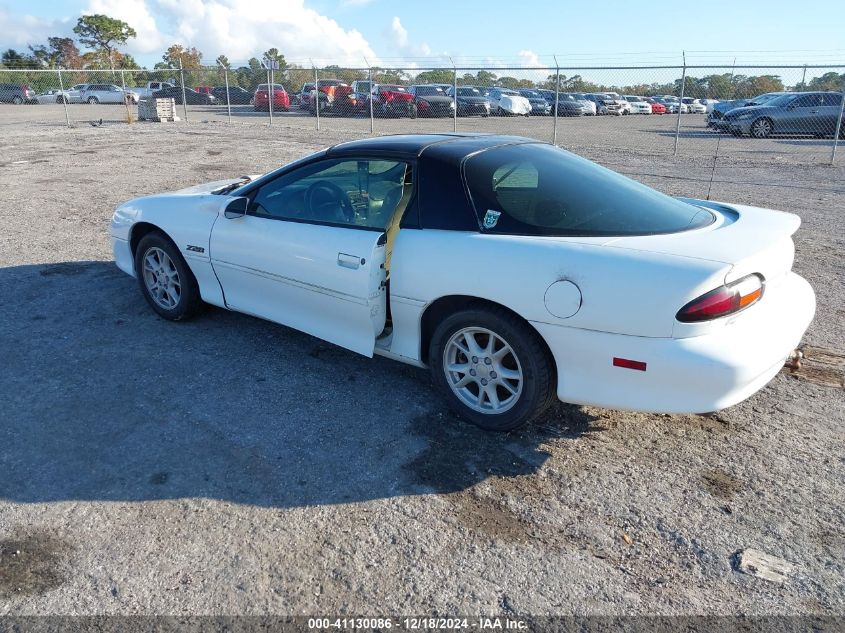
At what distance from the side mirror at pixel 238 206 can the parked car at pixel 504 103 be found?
83.7 feet

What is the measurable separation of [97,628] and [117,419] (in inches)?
60.7

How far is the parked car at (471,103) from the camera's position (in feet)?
87.9

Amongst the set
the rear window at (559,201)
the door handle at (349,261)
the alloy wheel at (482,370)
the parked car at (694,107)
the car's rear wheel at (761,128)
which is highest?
the parked car at (694,107)

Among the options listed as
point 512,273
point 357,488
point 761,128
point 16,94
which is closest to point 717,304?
point 512,273

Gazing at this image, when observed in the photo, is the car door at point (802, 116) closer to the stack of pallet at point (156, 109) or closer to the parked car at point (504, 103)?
the parked car at point (504, 103)

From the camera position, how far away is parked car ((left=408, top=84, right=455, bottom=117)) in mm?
25766

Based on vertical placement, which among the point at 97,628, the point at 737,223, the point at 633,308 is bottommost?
the point at 97,628

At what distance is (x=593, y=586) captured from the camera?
98.5 inches

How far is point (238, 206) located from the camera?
439 cm

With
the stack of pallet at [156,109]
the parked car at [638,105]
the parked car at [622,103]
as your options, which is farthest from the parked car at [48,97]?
the parked car at [638,105]

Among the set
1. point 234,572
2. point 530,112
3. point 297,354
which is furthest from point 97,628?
point 530,112

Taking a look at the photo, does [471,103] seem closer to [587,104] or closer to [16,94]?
[587,104]

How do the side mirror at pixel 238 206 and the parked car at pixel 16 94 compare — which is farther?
the parked car at pixel 16 94

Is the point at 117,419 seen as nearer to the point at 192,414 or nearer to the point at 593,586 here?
the point at 192,414
